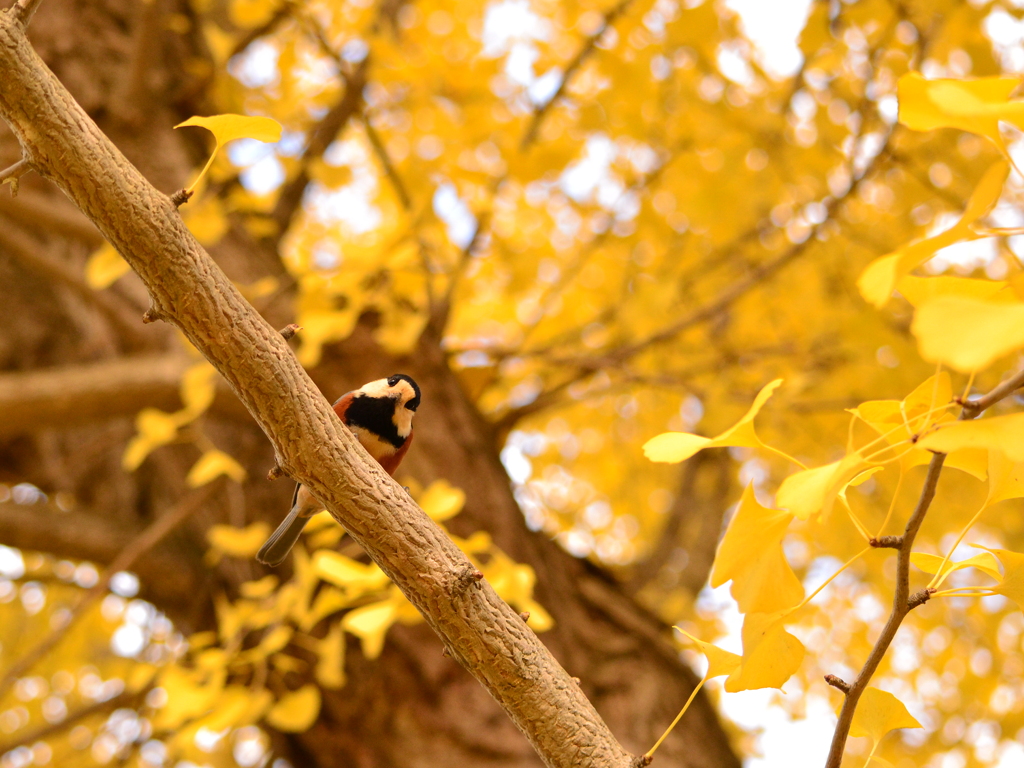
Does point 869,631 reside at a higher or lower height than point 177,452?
lower

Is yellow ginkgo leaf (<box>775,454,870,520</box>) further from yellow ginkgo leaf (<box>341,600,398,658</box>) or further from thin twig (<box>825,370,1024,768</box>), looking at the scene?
yellow ginkgo leaf (<box>341,600,398,658</box>)

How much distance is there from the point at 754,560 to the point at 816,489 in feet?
0.60

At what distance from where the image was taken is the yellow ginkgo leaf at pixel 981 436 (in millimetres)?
699

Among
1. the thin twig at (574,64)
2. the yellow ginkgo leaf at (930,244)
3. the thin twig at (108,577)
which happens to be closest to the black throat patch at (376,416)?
the yellow ginkgo leaf at (930,244)

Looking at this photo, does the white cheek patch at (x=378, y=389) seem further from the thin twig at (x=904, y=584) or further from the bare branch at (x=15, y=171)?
the thin twig at (x=904, y=584)

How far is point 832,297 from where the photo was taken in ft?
12.8

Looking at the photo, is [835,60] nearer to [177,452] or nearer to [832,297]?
[832,297]

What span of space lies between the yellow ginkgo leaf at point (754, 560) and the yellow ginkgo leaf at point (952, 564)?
0.19 m

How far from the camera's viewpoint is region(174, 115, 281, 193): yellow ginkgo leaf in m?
1.01

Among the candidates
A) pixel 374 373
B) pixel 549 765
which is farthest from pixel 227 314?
pixel 374 373

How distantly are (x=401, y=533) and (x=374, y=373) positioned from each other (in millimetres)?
1758

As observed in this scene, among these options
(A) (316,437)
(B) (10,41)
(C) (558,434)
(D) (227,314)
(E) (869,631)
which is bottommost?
(E) (869,631)

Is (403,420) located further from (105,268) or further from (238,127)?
(105,268)

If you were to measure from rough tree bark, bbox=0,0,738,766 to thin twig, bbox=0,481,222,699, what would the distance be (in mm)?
159
